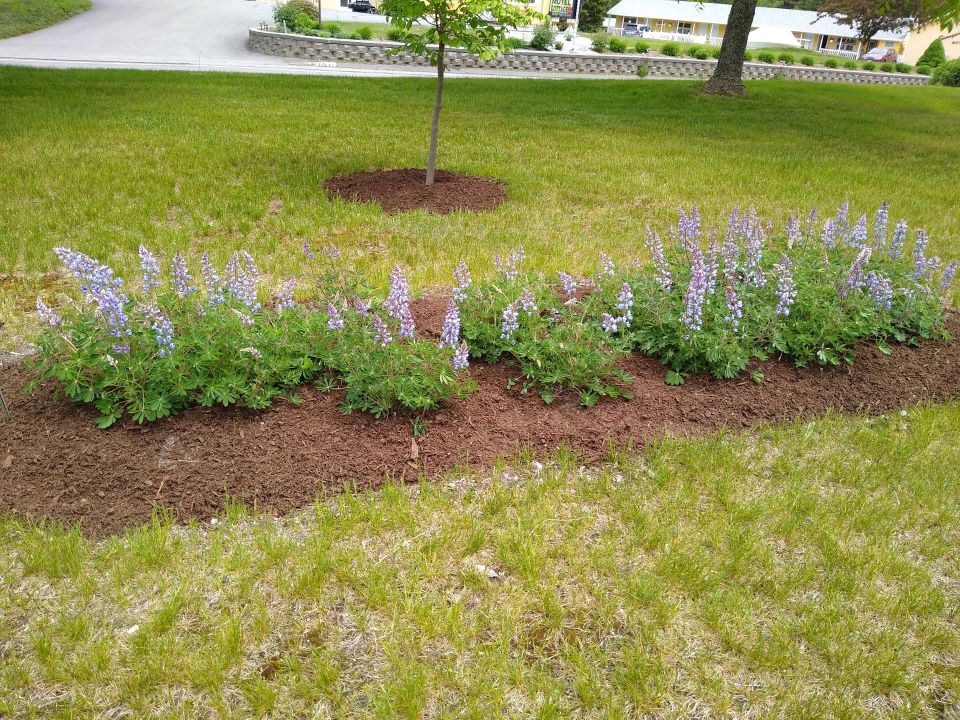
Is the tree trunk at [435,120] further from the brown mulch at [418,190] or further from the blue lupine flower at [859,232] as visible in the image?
the blue lupine flower at [859,232]

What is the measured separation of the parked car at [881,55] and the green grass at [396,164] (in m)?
42.5

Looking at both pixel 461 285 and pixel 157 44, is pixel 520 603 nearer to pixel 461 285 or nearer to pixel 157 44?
pixel 461 285

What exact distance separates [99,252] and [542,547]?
5.19m

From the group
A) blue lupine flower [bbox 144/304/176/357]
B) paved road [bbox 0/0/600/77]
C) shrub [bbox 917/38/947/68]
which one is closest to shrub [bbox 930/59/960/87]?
shrub [bbox 917/38/947/68]

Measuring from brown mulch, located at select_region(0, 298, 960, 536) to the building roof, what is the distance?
5858 cm

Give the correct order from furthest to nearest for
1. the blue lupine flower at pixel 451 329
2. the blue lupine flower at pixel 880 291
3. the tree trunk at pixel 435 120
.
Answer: the tree trunk at pixel 435 120, the blue lupine flower at pixel 880 291, the blue lupine flower at pixel 451 329

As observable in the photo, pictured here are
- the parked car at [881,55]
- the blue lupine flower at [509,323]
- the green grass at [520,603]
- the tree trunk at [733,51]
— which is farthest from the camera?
the parked car at [881,55]

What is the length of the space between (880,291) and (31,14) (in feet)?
101

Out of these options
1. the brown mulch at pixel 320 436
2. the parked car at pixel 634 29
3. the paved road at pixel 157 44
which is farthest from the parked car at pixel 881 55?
the brown mulch at pixel 320 436

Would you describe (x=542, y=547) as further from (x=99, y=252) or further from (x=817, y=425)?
(x=99, y=252)

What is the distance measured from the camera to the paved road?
18797mm

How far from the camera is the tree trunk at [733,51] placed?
16.2m

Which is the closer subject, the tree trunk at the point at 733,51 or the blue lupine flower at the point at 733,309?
the blue lupine flower at the point at 733,309

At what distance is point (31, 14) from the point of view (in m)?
Answer: 25.1
